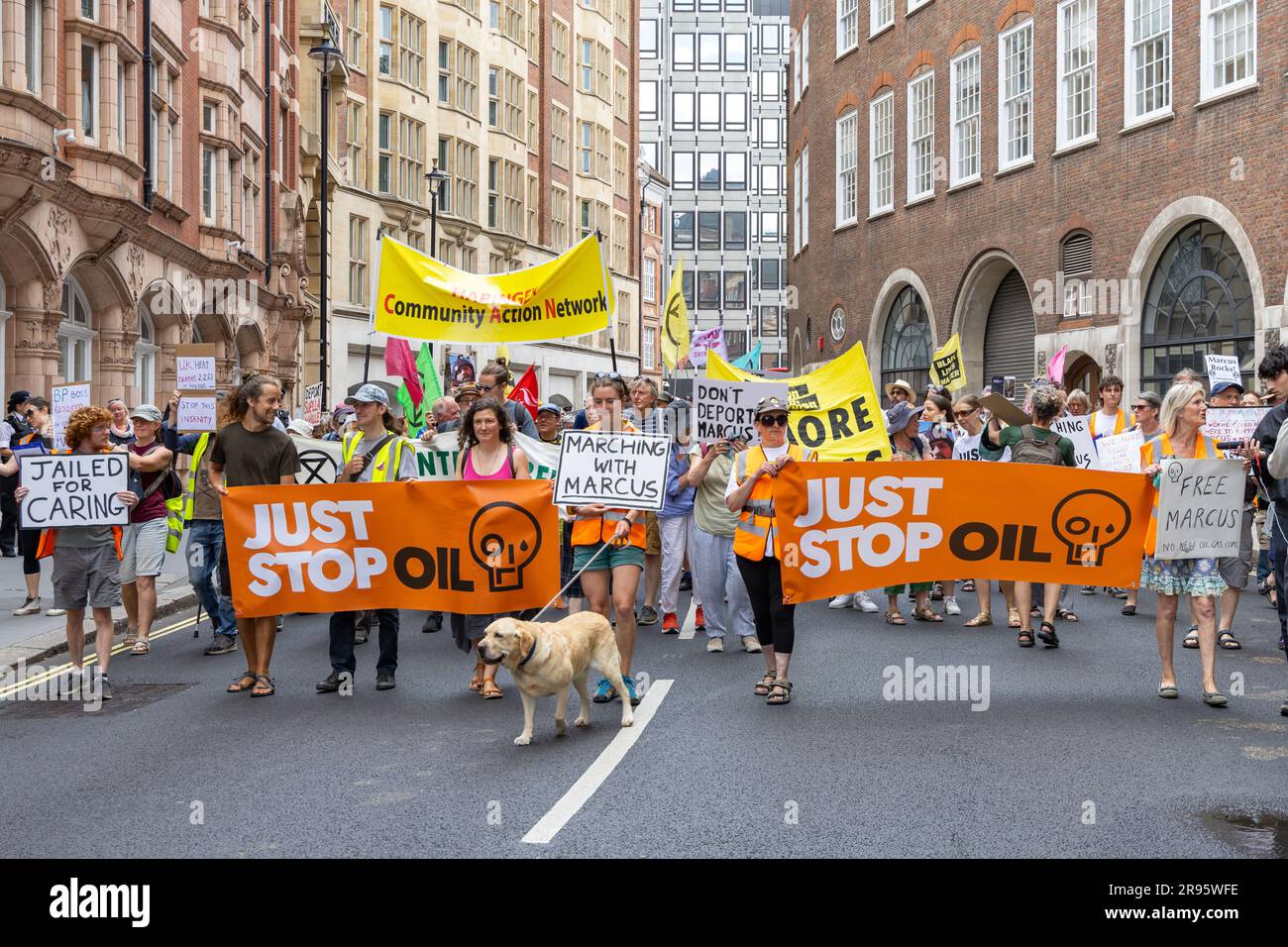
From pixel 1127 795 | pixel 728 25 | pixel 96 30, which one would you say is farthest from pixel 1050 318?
pixel 728 25

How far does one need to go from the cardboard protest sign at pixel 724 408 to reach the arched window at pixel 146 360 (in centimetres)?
2041

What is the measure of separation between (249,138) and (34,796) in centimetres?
3076

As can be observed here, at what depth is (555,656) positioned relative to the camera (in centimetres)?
780

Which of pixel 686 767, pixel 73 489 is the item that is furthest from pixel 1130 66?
pixel 686 767

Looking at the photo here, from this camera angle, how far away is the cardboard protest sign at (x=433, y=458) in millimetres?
12727

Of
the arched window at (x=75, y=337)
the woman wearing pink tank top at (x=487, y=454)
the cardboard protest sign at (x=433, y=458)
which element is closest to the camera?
the woman wearing pink tank top at (x=487, y=454)

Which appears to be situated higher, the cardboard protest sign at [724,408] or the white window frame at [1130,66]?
the white window frame at [1130,66]

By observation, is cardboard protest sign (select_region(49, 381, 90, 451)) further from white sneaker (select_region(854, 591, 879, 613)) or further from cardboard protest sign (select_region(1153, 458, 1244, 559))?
cardboard protest sign (select_region(1153, 458, 1244, 559))

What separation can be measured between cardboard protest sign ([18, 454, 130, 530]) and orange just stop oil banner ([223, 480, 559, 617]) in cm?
92

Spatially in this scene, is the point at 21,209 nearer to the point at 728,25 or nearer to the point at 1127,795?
the point at 1127,795

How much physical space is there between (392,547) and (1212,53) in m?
17.8

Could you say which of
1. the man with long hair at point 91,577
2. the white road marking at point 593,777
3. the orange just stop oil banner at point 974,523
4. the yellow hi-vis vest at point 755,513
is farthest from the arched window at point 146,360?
the white road marking at point 593,777

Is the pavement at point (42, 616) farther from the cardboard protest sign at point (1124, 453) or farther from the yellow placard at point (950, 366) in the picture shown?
the yellow placard at point (950, 366)
